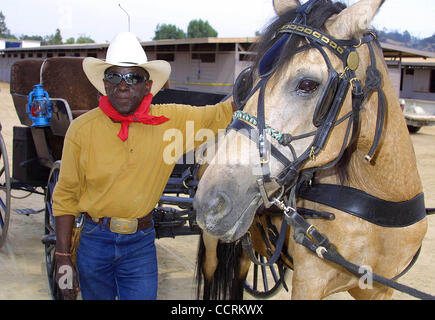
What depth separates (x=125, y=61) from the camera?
2.36 meters

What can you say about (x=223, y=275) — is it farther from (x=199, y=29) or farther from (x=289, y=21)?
(x=199, y=29)

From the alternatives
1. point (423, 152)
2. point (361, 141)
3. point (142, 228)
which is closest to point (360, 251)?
point (361, 141)

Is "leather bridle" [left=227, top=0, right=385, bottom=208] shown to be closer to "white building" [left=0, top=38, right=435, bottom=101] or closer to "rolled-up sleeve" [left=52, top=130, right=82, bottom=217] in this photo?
"rolled-up sleeve" [left=52, top=130, right=82, bottom=217]

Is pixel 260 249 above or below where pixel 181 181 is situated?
below

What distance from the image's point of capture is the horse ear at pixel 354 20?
186cm

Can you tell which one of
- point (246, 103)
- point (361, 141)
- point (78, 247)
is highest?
point (246, 103)

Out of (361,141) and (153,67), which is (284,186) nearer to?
(361,141)

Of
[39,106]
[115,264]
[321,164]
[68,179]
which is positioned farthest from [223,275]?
[39,106]

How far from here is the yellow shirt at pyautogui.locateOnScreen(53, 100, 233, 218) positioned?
2.29m

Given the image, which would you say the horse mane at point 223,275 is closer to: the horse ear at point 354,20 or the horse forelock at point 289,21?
the horse forelock at point 289,21

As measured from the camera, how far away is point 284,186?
6.44 ft

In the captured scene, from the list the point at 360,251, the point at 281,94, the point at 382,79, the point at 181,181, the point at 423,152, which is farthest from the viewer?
the point at 423,152

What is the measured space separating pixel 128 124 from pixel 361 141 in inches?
48.4
